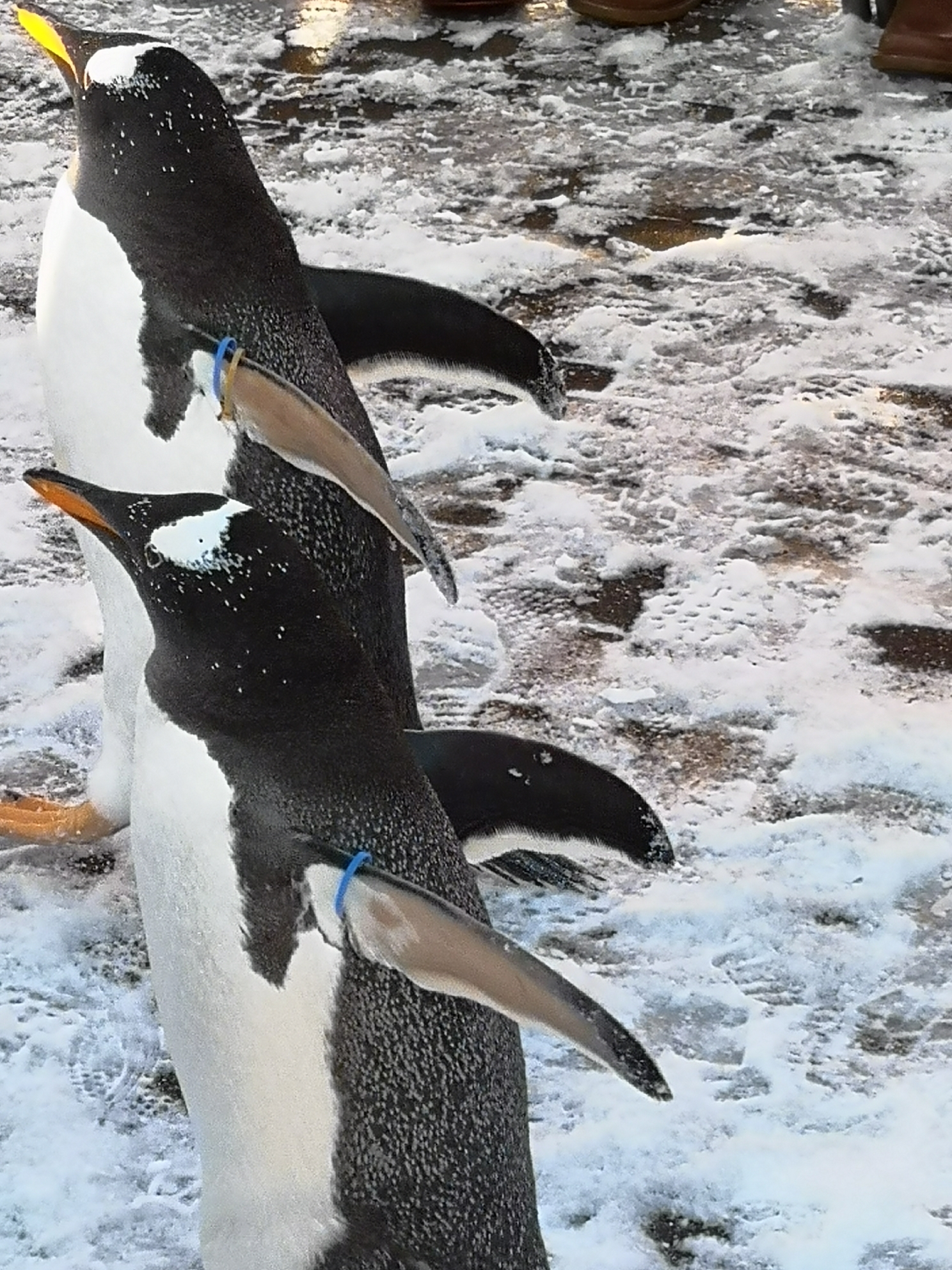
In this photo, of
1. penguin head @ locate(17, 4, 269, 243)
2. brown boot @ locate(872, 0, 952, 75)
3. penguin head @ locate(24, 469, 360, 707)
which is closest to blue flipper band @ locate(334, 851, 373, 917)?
penguin head @ locate(24, 469, 360, 707)

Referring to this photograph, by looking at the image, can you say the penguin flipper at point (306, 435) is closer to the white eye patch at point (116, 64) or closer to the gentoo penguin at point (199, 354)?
the gentoo penguin at point (199, 354)

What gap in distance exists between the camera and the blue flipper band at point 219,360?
1348 mm

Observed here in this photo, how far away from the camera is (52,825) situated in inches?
67.4

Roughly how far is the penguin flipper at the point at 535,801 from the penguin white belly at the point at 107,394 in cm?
27

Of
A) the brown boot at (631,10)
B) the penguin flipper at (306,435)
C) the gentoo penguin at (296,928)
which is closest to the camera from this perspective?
the gentoo penguin at (296,928)

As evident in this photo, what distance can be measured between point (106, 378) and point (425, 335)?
32cm

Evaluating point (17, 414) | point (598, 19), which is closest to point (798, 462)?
point (17, 414)

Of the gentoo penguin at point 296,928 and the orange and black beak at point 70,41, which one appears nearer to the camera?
the gentoo penguin at point 296,928

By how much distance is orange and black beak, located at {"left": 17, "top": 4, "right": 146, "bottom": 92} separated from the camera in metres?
1.51

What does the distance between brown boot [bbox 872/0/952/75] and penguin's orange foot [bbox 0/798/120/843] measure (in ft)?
8.50

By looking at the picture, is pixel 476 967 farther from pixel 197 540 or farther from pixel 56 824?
pixel 56 824

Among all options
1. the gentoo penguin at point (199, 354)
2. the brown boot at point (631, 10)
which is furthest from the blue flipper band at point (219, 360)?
the brown boot at point (631, 10)

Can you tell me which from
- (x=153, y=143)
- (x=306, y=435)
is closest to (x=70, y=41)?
(x=153, y=143)

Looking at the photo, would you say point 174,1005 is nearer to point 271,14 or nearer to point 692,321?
point 692,321
